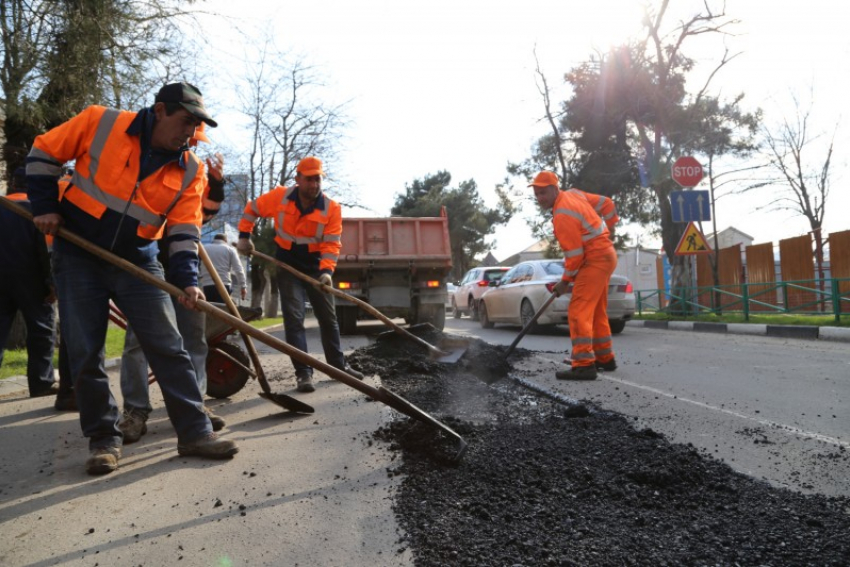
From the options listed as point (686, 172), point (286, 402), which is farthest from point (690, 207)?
point (286, 402)

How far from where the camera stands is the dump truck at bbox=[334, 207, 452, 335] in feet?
36.2

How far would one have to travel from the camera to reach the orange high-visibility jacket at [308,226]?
5.76 metres

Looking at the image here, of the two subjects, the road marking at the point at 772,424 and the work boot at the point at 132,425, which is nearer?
the road marking at the point at 772,424

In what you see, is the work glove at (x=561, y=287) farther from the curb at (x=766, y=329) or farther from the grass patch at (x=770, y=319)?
the grass patch at (x=770, y=319)

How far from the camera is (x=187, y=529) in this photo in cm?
238

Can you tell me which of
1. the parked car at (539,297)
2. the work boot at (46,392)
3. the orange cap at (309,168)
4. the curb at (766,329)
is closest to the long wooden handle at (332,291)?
the orange cap at (309,168)

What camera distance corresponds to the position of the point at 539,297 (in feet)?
36.6

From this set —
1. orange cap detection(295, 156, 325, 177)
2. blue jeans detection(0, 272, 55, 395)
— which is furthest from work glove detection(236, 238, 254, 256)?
blue jeans detection(0, 272, 55, 395)

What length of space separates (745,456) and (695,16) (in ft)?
56.3

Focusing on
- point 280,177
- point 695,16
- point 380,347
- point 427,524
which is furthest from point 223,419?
point 280,177

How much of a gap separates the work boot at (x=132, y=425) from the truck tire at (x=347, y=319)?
24.0 feet

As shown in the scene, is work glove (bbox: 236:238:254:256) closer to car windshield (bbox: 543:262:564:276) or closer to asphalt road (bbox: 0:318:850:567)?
asphalt road (bbox: 0:318:850:567)

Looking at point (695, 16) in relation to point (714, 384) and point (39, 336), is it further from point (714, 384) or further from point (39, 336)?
point (39, 336)

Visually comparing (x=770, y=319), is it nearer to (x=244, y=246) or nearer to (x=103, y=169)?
(x=244, y=246)
